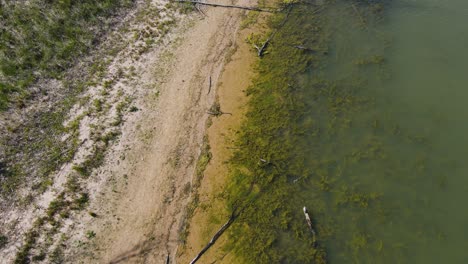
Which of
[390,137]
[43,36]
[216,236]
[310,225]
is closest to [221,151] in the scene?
[216,236]

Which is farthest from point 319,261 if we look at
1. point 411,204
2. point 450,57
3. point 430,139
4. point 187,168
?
point 450,57

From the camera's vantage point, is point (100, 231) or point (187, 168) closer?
point (100, 231)

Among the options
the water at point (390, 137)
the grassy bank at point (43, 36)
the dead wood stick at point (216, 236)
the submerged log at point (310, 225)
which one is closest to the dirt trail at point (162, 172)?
the dead wood stick at point (216, 236)

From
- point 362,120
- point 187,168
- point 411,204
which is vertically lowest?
point 411,204

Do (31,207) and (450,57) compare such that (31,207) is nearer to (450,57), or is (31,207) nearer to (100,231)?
(100,231)

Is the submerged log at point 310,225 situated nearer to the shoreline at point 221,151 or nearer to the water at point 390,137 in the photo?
the water at point 390,137

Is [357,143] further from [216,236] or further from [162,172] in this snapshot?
[162,172]

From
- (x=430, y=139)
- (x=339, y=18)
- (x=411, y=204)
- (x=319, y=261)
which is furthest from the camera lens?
(x=339, y=18)
